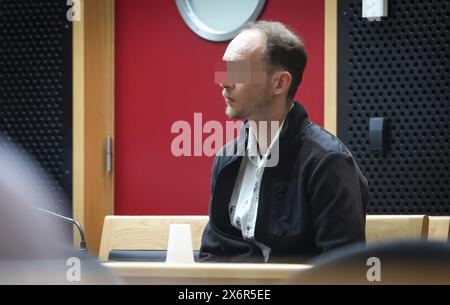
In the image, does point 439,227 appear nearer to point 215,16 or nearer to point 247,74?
point 247,74

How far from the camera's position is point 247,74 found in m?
1.92

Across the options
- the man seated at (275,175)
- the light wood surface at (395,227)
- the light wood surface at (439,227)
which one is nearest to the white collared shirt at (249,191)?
the man seated at (275,175)

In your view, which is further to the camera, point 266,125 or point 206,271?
point 266,125

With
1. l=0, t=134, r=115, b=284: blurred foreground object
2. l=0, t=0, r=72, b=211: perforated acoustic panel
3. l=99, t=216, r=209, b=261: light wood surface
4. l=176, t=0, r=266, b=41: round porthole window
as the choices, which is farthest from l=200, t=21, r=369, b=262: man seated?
l=0, t=0, r=72, b=211: perforated acoustic panel

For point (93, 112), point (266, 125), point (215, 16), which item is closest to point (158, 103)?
point (93, 112)

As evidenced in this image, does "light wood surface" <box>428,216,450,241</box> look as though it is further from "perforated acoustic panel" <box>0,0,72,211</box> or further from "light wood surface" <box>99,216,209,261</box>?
"perforated acoustic panel" <box>0,0,72,211</box>

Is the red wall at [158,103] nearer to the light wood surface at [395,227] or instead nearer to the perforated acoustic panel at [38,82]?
the perforated acoustic panel at [38,82]

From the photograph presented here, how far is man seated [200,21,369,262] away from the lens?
5.28 feet

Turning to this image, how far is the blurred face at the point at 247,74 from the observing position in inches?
71.5

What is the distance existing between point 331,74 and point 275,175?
1497 millimetres

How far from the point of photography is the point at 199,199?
358 centimetres
